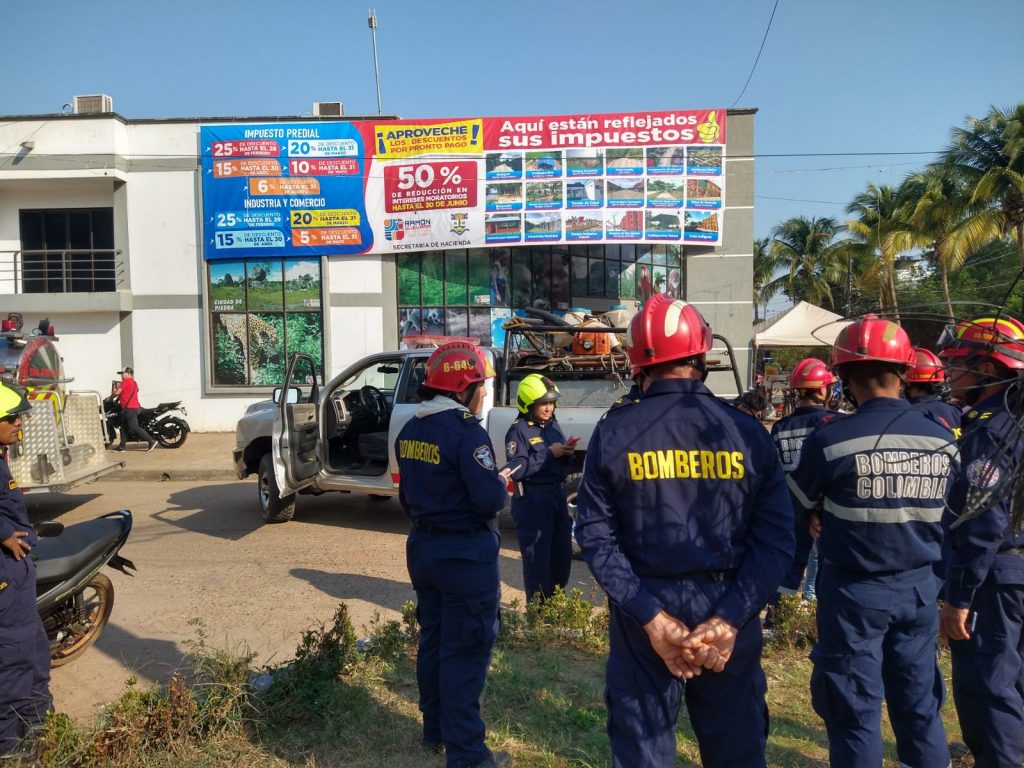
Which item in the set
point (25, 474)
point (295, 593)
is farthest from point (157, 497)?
point (295, 593)

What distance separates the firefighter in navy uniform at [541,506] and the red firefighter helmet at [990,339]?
290 centimetres

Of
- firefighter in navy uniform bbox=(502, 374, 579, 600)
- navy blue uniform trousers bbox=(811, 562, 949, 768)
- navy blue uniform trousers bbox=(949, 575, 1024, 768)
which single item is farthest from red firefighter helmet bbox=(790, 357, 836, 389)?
navy blue uniform trousers bbox=(811, 562, 949, 768)

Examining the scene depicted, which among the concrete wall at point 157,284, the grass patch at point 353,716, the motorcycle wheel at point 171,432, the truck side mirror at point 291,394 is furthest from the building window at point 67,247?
the grass patch at point 353,716

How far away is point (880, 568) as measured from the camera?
2.64 metres

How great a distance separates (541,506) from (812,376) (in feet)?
6.83

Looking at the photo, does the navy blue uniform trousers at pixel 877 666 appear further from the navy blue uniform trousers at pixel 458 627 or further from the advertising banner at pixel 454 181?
the advertising banner at pixel 454 181

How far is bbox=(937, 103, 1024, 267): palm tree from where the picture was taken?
54.2 feet

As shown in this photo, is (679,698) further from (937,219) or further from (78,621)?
(937,219)

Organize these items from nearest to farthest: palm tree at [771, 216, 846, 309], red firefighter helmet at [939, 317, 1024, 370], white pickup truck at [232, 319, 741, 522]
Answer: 1. red firefighter helmet at [939, 317, 1024, 370]
2. white pickup truck at [232, 319, 741, 522]
3. palm tree at [771, 216, 846, 309]

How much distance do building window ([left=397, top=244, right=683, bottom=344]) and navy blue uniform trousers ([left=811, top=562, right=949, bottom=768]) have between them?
14.1 metres

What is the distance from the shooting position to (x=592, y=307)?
17.4 metres

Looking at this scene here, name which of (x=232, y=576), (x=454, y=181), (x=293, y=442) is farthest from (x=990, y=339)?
(x=454, y=181)

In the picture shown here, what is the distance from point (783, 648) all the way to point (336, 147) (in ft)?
48.3

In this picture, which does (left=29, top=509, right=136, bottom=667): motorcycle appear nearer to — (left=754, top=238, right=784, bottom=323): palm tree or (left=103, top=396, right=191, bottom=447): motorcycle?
(left=103, top=396, right=191, bottom=447): motorcycle
